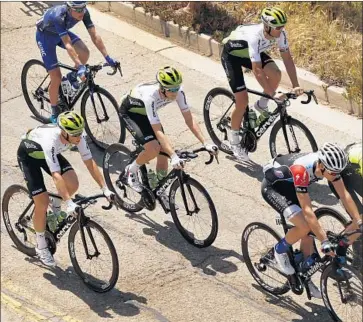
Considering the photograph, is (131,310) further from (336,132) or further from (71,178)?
(336,132)

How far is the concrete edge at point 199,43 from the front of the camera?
15.2 metres

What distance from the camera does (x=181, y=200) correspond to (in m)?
12.0

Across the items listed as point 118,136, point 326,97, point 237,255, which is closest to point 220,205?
point 237,255

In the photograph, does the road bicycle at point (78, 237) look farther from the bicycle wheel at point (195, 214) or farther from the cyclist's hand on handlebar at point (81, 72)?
the cyclist's hand on handlebar at point (81, 72)

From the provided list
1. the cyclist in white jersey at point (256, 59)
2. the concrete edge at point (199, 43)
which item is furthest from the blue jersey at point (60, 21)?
the concrete edge at point (199, 43)

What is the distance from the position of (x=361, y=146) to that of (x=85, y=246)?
134 inches

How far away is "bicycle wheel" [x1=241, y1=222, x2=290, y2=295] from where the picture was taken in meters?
11.0

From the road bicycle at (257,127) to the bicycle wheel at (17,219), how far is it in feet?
11.0

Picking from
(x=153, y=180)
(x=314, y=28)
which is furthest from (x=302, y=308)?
(x=314, y=28)

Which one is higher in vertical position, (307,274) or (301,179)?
(301,179)

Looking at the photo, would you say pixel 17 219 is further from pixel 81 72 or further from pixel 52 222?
pixel 81 72

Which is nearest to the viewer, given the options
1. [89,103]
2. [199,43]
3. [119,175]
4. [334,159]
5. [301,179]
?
[334,159]

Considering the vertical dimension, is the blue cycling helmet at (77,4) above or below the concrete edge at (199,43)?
above

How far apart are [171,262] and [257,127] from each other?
8.60 ft
